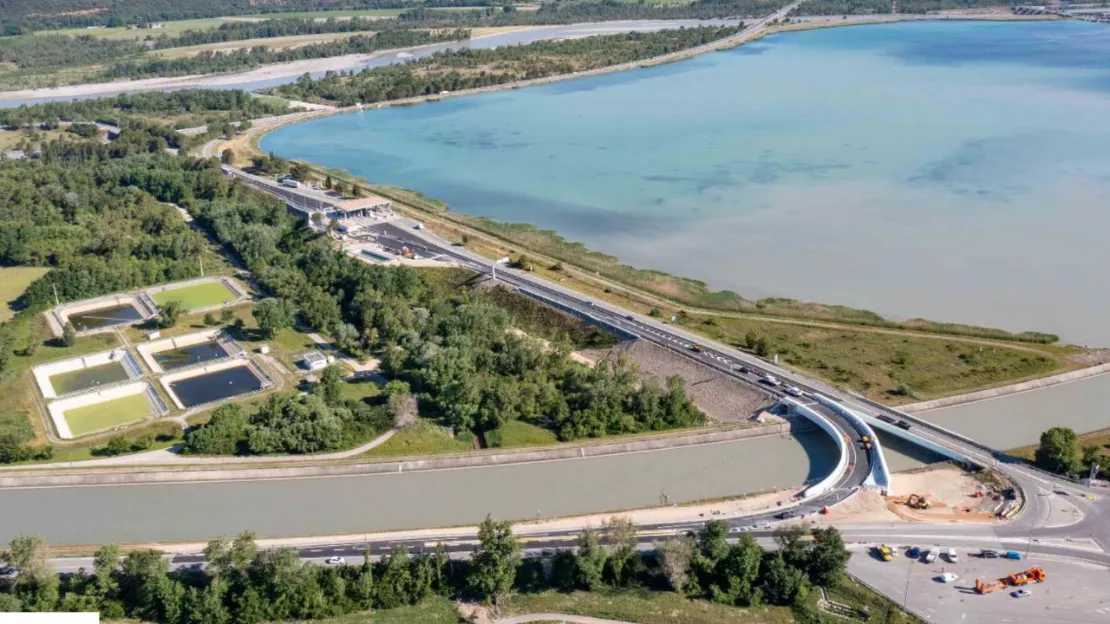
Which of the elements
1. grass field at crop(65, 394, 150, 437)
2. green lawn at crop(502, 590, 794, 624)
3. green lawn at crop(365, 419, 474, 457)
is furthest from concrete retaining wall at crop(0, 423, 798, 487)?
green lawn at crop(502, 590, 794, 624)

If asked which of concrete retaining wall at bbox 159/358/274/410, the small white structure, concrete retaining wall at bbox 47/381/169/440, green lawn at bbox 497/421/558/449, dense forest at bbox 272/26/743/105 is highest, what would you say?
dense forest at bbox 272/26/743/105

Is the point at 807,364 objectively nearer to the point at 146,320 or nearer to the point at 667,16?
the point at 146,320

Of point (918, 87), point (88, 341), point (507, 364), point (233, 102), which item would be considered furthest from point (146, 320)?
point (918, 87)

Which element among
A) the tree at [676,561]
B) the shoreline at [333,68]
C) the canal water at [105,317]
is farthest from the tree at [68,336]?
the shoreline at [333,68]

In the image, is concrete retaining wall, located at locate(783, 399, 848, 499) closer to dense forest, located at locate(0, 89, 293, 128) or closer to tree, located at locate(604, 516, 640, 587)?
tree, located at locate(604, 516, 640, 587)

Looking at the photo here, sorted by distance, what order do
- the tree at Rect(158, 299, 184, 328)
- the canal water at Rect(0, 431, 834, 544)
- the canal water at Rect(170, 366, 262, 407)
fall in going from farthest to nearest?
the tree at Rect(158, 299, 184, 328)
the canal water at Rect(170, 366, 262, 407)
the canal water at Rect(0, 431, 834, 544)

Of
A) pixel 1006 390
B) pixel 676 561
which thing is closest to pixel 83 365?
pixel 676 561
